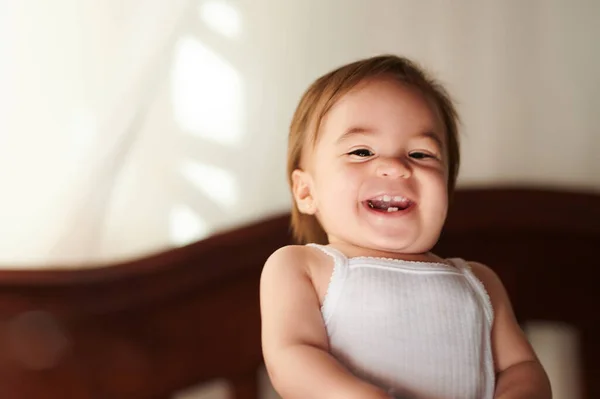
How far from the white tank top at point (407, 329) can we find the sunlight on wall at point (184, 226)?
1.59ft

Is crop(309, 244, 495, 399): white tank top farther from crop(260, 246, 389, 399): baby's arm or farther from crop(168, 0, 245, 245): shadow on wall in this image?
crop(168, 0, 245, 245): shadow on wall

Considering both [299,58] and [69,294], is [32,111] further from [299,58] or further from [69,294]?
[299,58]

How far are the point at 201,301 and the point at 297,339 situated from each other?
444 millimetres

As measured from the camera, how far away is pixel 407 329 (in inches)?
27.9

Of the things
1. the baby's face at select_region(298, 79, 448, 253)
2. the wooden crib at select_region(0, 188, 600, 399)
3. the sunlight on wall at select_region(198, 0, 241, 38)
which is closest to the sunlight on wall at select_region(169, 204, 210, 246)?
the wooden crib at select_region(0, 188, 600, 399)

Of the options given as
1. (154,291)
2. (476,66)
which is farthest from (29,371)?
(476,66)

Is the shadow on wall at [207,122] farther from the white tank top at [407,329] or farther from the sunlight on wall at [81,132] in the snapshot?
the white tank top at [407,329]

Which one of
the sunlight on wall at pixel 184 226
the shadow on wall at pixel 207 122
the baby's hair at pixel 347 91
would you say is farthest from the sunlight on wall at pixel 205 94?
the baby's hair at pixel 347 91

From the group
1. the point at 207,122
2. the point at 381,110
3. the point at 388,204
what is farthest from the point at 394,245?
the point at 207,122

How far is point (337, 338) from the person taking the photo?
2.34 ft

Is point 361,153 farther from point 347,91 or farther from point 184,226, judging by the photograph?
point 184,226

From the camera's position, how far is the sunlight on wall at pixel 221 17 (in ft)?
4.03

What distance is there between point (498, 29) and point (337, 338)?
848 millimetres

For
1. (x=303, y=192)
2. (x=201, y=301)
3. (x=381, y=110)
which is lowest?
(x=201, y=301)
